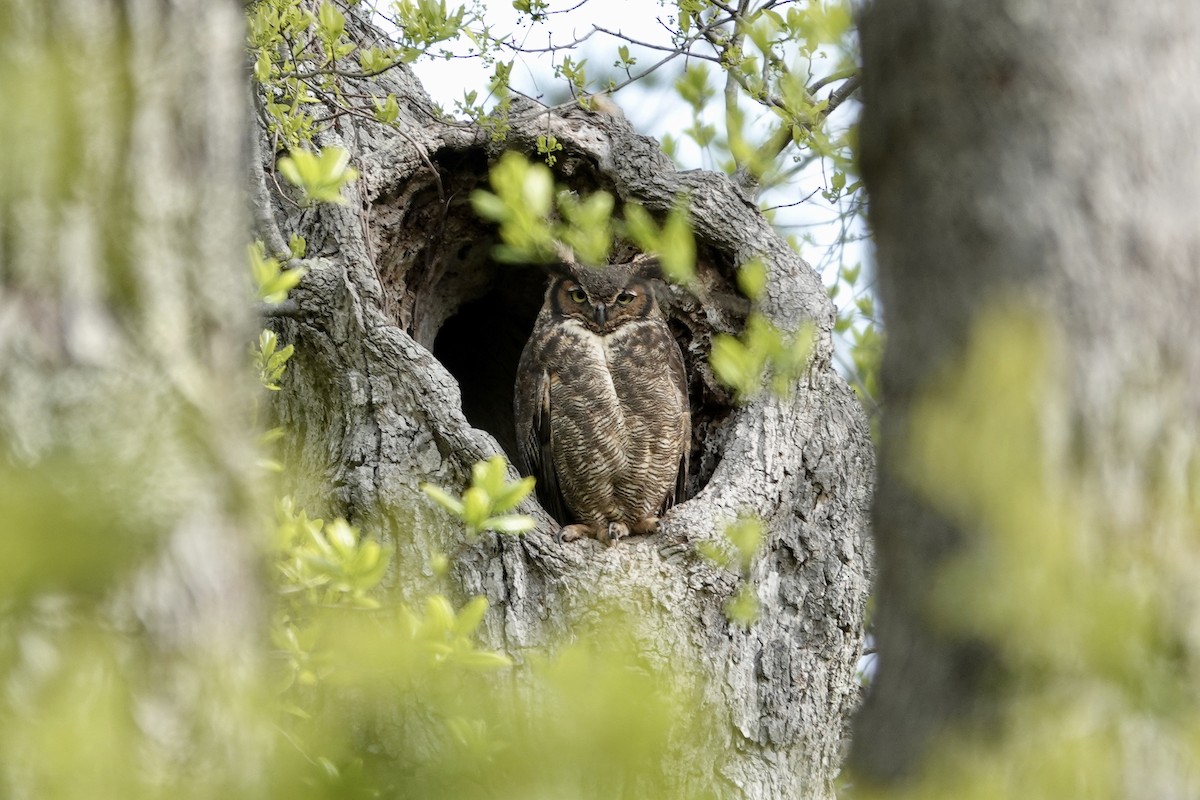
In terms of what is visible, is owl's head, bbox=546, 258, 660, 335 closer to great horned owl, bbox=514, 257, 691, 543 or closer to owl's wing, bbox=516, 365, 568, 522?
great horned owl, bbox=514, 257, 691, 543

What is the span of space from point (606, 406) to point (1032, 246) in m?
3.43

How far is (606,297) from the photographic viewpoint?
15.0 feet

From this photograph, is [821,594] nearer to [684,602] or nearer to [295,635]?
[684,602]

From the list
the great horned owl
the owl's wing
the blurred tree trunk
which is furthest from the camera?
the owl's wing

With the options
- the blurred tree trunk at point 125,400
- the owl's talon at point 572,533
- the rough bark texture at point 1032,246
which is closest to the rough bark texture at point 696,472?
the owl's talon at point 572,533

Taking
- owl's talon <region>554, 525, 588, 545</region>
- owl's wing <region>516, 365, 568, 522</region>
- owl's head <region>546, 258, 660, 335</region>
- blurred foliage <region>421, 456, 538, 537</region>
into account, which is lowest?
owl's talon <region>554, 525, 588, 545</region>

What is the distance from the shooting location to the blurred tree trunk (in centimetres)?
81

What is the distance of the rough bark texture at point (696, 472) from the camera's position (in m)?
3.15

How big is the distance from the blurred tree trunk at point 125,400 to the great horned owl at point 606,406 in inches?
129

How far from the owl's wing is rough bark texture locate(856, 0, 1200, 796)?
3.35 m

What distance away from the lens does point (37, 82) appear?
82cm

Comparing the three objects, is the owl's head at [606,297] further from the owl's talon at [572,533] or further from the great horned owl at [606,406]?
the owl's talon at [572,533]

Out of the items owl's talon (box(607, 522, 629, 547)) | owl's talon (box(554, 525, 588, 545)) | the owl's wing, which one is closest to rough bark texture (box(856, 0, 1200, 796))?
owl's talon (box(554, 525, 588, 545))

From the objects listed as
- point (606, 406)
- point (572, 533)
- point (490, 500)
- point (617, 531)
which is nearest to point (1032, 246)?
point (490, 500)
